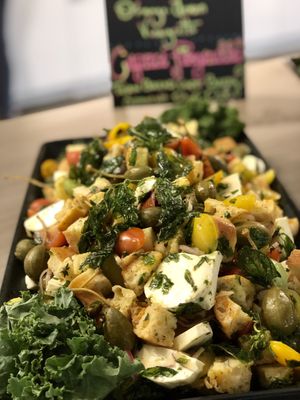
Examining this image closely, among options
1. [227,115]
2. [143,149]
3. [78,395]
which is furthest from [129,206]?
[227,115]

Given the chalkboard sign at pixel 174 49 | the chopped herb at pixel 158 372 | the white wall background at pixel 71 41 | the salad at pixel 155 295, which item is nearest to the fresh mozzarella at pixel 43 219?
the salad at pixel 155 295

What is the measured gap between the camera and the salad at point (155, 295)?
1.09 meters

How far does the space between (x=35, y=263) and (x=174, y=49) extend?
143 centimetres

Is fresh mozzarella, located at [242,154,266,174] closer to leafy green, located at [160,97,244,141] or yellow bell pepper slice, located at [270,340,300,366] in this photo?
leafy green, located at [160,97,244,141]

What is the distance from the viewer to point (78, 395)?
3.40ft

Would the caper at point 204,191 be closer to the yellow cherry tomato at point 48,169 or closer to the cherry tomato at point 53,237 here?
the cherry tomato at point 53,237

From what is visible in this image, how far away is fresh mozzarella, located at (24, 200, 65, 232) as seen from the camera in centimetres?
166

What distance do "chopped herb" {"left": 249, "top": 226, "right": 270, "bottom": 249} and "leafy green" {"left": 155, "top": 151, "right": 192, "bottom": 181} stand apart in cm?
25

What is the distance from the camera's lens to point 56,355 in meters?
1.09

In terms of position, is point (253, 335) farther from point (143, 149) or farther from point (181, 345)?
point (143, 149)

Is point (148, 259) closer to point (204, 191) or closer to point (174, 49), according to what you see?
point (204, 191)

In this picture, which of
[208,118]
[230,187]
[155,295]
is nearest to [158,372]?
[155,295]

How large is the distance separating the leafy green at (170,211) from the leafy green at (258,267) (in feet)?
0.51

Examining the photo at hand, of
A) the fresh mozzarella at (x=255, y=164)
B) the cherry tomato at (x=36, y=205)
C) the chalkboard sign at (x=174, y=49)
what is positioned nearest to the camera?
the cherry tomato at (x=36, y=205)
